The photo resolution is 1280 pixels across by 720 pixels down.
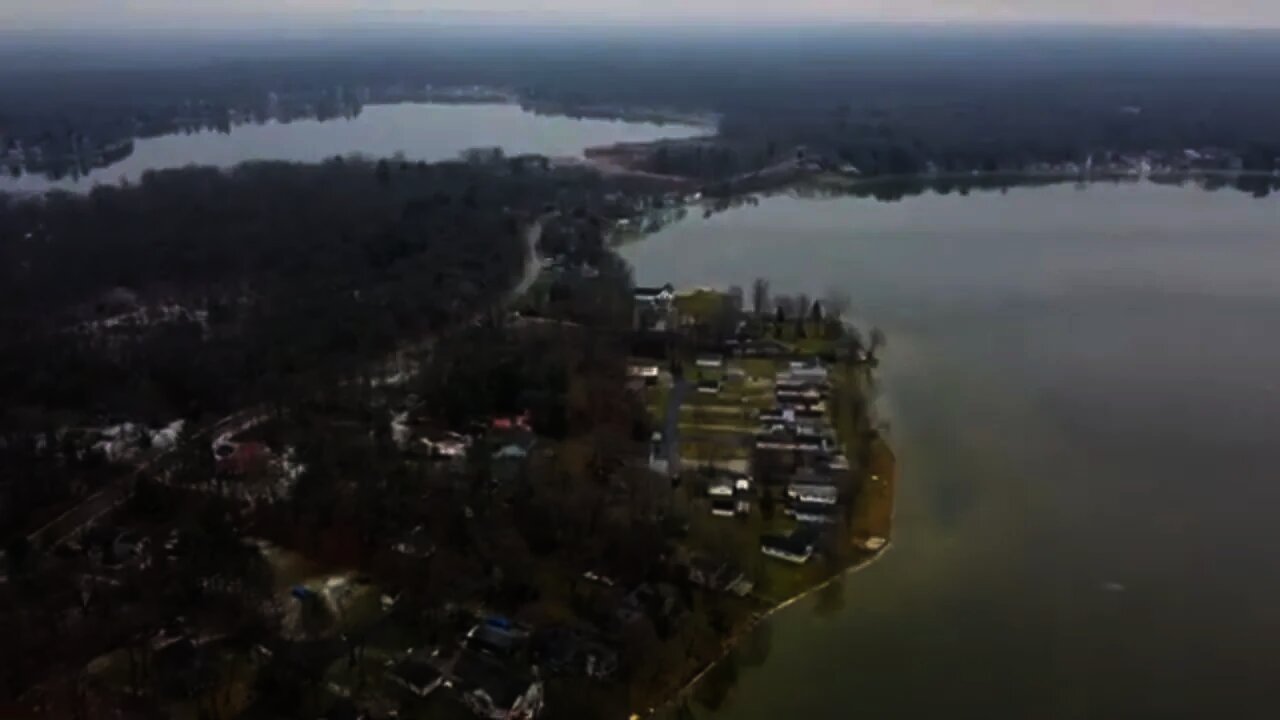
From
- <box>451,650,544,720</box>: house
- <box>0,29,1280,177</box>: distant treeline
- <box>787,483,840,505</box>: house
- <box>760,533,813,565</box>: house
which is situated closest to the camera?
<box>451,650,544,720</box>: house

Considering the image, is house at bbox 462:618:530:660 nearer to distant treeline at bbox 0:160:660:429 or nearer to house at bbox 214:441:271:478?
house at bbox 214:441:271:478

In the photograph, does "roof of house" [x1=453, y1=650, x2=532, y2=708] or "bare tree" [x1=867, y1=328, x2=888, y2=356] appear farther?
"bare tree" [x1=867, y1=328, x2=888, y2=356]

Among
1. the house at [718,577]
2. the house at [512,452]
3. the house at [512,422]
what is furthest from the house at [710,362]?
the house at [718,577]

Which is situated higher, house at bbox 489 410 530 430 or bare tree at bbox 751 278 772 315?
bare tree at bbox 751 278 772 315

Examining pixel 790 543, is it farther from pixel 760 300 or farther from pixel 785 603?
pixel 760 300

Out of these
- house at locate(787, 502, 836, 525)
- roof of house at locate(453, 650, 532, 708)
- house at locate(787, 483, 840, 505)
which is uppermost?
house at locate(787, 483, 840, 505)

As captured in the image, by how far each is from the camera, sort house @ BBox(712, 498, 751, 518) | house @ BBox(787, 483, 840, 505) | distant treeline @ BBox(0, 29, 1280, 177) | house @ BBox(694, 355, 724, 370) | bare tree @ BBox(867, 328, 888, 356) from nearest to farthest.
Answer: house @ BBox(712, 498, 751, 518) < house @ BBox(787, 483, 840, 505) < house @ BBox(694, 355, 724, 370) < bare tree @ BBox(867, 328, 888, 356) < distant treeline @ BBox(0, 29, 1280, 177)

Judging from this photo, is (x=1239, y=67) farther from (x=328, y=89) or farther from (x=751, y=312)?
(x=751, y=312)

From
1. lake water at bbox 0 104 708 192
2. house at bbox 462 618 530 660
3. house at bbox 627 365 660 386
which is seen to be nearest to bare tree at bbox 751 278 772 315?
house at bbox 627 365 660 386
